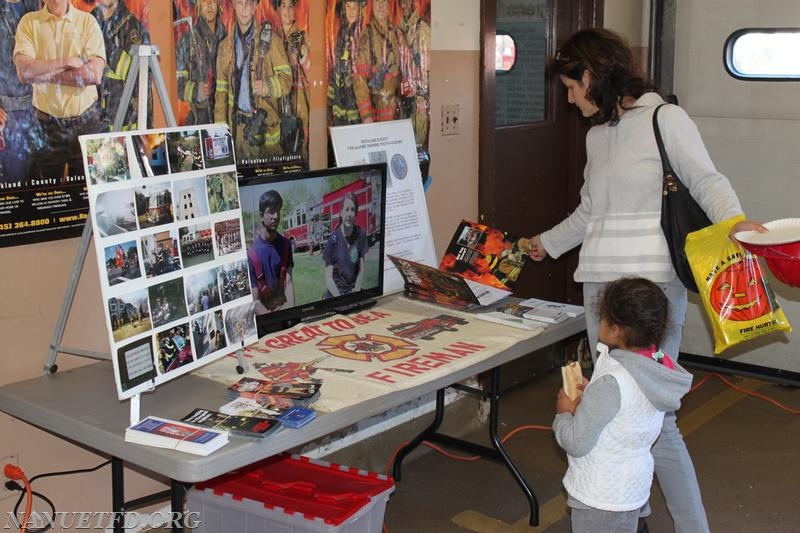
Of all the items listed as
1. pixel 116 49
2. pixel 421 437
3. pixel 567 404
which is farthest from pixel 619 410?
pixel 116 49

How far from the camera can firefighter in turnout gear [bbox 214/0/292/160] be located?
3.11 m

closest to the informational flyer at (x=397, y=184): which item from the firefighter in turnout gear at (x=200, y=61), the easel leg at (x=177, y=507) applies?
the firefighter in turnout gear at (x=200, y=61)

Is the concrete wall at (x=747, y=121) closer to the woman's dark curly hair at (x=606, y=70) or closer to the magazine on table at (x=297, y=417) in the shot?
the woman's dark curly hair at (x=606, y=70)

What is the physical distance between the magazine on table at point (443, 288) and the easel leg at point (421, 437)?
45 cm

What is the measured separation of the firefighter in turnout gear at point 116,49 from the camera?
9.02ft

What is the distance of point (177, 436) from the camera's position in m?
2.23

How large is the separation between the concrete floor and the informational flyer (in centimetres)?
78

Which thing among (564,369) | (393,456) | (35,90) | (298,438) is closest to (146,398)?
(298,438)

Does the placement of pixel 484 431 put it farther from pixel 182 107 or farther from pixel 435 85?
pixel 182 107

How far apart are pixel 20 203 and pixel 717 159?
11.8 ft

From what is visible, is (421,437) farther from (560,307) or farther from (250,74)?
(250,74)

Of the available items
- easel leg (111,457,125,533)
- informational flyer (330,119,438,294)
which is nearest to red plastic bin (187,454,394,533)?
easel leg (111,457,125,533)

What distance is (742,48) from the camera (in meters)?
4.90

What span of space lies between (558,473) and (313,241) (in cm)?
144
